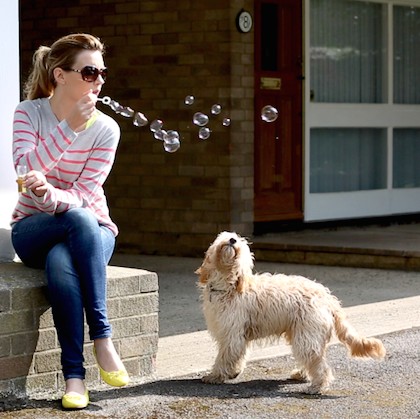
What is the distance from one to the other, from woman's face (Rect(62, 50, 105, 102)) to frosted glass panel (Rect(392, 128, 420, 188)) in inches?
300

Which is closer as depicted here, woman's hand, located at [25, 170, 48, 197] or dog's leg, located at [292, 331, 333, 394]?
woman's hand, located at [25, 170, 48, 197]

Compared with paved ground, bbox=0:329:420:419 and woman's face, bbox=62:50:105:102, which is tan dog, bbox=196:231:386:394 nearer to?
paved ground, bbox=0:329:420:419

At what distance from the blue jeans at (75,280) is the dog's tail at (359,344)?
1.17 meters

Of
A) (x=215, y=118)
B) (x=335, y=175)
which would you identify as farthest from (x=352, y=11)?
(x=215, y=118)

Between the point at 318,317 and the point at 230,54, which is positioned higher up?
the point at 230,54

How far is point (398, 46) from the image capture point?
11547mm

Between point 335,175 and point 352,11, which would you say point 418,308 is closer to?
point 335,175

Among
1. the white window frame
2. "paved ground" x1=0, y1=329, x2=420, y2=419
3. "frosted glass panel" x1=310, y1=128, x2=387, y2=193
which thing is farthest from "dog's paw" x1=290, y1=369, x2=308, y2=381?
"frosted glass panel" x1=310, y1=128, x2=387, y2=193

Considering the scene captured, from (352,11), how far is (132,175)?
3.30 m

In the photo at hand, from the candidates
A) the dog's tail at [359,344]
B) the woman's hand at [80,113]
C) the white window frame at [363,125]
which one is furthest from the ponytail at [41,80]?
the white window frame at [363,125]

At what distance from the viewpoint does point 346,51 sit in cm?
1107

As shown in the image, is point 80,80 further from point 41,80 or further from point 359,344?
point 359,344

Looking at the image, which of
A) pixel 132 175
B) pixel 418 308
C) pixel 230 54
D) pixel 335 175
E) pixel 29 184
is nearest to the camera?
pixel 29 184

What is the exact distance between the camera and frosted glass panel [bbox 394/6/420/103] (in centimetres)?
1153
